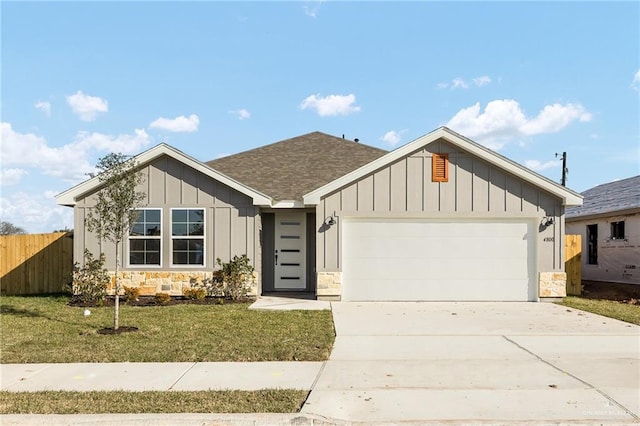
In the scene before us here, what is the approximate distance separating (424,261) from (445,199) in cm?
170

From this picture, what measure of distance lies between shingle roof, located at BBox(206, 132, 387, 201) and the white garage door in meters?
2.50

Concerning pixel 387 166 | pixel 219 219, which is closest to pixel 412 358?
pixel 387 166

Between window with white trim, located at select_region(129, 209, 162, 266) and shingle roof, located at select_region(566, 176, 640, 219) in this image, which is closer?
window with white trim, located at select_region(129, 209, 162, 266)

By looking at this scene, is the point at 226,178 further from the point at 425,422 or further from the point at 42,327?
the point at 425,422

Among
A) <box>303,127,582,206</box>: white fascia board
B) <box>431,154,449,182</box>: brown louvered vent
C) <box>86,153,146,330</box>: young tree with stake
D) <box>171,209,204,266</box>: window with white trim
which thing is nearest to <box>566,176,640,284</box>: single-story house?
<box>303,127,582,206</box>: white fascia board

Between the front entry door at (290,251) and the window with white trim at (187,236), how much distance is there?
2454mm

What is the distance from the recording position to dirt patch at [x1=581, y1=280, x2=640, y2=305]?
14798 millimetres

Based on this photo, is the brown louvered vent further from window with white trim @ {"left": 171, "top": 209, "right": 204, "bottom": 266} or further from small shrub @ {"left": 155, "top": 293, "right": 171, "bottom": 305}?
small shrub @ {"left": 155, "top": 293, "right": 171, "bottom": 305}

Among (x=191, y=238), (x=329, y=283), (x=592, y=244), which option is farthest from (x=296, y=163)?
(x=592, y=244)

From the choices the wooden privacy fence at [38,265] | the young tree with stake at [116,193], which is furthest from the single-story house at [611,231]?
the wooden privacy fence at [38,265]

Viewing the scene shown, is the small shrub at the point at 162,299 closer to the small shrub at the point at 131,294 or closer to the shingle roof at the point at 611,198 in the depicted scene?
the small shrub at the point at 131,294

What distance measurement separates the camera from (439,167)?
43.1ft

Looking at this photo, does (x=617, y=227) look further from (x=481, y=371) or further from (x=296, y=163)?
(x=481, y=371)

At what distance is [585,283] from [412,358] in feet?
48.4
